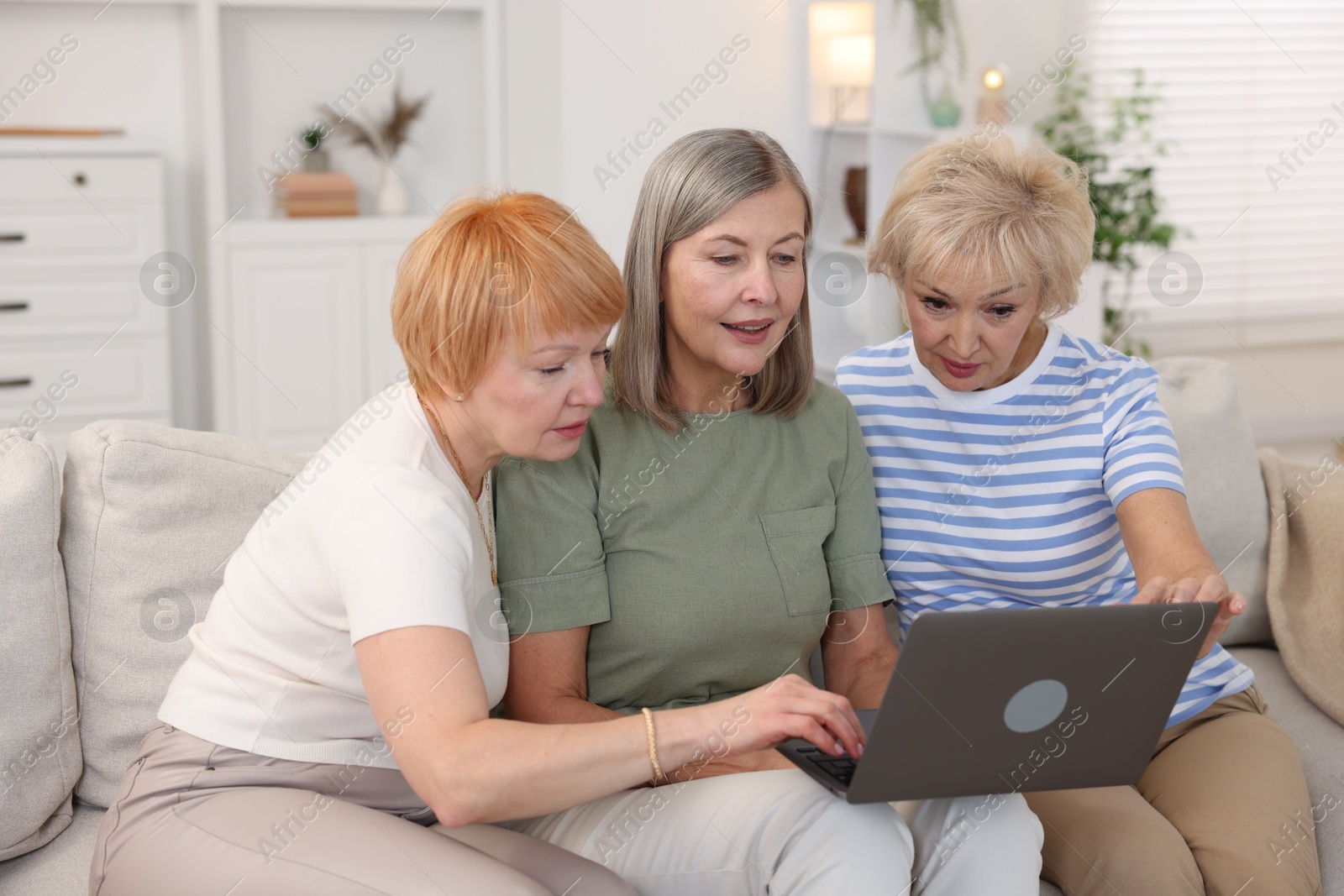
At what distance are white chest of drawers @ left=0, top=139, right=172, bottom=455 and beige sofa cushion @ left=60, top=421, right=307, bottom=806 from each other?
95.8 inches

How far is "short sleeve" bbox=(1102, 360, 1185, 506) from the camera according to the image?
155 cm

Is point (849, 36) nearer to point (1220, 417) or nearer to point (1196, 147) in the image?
point (1196, 147)

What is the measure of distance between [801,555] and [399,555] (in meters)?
0.59

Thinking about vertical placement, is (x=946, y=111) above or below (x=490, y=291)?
above

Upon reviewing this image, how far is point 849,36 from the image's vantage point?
3789 millimetres

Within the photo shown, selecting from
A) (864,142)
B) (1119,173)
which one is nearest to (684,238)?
(864,142)

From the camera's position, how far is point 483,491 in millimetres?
1434

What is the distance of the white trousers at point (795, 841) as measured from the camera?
1.22 meters

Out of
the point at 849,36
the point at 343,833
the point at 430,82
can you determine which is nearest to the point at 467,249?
the point at 343,833

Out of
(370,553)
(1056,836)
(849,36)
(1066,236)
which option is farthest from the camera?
(849,36)

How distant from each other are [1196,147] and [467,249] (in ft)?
12.3

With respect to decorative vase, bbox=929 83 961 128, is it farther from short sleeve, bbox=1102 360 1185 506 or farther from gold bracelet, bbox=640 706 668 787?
gold bracelet, bbox=640 706 668 787

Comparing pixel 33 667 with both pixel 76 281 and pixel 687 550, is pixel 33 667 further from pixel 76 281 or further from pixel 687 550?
pixel 76 281

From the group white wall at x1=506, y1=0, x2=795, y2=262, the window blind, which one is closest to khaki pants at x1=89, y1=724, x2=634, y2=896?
white wall at x1=506, y1=0, x2=795, y2=262
